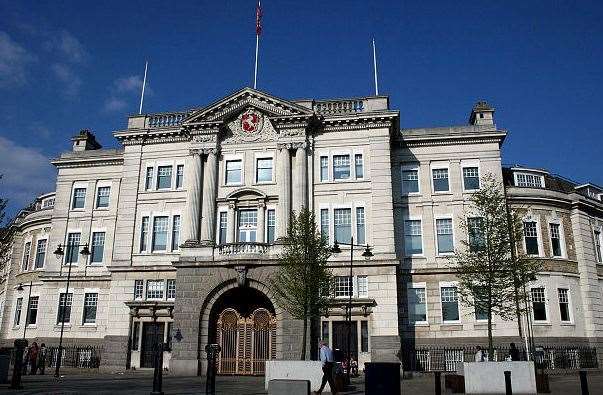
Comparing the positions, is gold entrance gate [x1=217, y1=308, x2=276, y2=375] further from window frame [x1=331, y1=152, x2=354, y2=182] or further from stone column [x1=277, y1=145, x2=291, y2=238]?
window frame [x1=331, y1=152, x2=354, y2=182]

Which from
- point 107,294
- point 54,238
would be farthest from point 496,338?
point 54,238

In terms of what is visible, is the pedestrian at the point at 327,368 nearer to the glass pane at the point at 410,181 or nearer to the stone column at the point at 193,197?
the stone column at the point at 193,197

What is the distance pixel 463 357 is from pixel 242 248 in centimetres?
1599

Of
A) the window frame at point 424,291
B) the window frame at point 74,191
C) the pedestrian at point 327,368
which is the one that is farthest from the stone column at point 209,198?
the pedestrian at point 327,368

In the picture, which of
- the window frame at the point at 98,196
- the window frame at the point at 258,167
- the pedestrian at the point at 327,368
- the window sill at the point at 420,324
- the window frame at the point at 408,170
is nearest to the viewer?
the pedestrian at the point at 327,368

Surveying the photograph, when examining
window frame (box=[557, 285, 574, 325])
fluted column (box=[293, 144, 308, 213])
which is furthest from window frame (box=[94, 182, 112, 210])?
window frame (box=[557, 285, 574, 325])

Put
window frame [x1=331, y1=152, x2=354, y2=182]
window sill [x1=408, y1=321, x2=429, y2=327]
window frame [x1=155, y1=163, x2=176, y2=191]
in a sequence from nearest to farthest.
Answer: window sill [x1=408, y1=321, x2=429, y2=327] → window frame [x1=331, y1=152, x2=354, y2=182] → window frame [x1=155, y1=163, x2=176, y2=191]

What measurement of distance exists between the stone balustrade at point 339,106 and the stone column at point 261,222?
7.94 m

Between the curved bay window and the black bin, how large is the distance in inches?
923

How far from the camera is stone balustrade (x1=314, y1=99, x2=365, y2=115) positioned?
38.9 meters

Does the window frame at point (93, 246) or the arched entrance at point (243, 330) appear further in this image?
the window frame at point (93, 246)

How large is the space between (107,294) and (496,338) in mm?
28137

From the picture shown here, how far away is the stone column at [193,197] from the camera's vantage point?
37.1 metres

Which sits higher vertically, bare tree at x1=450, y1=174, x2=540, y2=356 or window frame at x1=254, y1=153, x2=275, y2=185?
window frame at x1=254, y1=153, x2=275, y2=185
